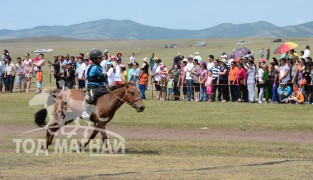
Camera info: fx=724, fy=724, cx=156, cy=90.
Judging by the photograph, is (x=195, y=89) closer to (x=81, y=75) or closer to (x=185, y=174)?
(x=81, y=75)

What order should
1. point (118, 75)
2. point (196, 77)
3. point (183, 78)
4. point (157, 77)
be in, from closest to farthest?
point (196, 77), point (183, 78), point (118, 75), point (157, 77)

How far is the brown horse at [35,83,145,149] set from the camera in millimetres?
18188

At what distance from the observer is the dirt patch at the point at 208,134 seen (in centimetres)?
2167

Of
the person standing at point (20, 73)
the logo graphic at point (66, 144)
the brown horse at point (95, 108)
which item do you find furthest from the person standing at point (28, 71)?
the brown horse at point (95, 108)

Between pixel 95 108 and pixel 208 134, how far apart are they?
5.66 metres

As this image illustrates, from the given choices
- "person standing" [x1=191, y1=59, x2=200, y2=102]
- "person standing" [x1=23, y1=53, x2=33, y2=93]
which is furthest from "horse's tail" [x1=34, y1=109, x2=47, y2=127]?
"person standing" [x1=23, y1=53, x2=33, y2=93]

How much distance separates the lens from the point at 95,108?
18.2 metres

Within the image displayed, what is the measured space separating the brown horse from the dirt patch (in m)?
3.67

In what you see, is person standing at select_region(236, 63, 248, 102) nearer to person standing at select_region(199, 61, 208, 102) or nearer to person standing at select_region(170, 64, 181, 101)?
person standing at select_region(199, 61, 208, 102)

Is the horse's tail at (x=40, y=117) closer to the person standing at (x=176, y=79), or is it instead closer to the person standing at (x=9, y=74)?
the person standing at (x=176, y=79)

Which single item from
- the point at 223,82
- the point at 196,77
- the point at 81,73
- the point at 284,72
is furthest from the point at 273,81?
the point at 81,73

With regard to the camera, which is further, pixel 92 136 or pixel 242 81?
pixel 242 81

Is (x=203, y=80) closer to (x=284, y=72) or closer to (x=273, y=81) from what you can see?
(x=273, y=81)

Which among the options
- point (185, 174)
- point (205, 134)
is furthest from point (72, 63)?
point (185, 174)
